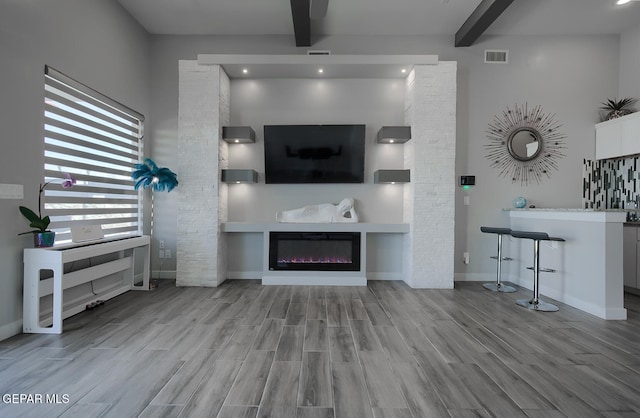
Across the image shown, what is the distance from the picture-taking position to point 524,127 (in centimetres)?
455

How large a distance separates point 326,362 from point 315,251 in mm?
2317

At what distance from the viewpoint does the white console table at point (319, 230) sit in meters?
4.25

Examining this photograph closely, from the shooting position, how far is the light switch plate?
2.45 metres

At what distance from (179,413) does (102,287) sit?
265cm

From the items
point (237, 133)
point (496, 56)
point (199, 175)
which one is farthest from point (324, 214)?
point (496, 56)

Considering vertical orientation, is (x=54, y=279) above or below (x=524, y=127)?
below

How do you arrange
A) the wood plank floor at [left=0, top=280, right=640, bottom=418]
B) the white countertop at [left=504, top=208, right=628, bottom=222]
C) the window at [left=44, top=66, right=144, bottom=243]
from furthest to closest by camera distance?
the white countertop at [left=504, top=208, right=628, bottom=222]
the window at [left=44, top=66, right=144, bottom=243]
the wood plank floor at [left=0, top=280, right=640, bottom=418]

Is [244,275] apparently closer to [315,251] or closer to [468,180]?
[315,251]

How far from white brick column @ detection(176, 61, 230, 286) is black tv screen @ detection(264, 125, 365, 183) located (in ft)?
2.52

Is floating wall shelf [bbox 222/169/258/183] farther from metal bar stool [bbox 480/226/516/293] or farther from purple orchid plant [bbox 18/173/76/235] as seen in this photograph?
metal bar stool [bbox 480/226/516/293]

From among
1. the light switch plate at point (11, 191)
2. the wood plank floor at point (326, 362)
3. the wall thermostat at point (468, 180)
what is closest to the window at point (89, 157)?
the light switch plate at point (11, 191)

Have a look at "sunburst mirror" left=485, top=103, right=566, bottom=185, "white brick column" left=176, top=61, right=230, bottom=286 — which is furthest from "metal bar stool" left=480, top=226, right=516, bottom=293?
"white brick column" left=176, top=61, right=230, bottom=286

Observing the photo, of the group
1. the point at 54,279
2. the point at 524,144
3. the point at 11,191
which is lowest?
the point at 54,279

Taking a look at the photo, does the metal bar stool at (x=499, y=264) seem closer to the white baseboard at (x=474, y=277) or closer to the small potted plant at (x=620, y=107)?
the white baseboard at (x=474, y=277)
